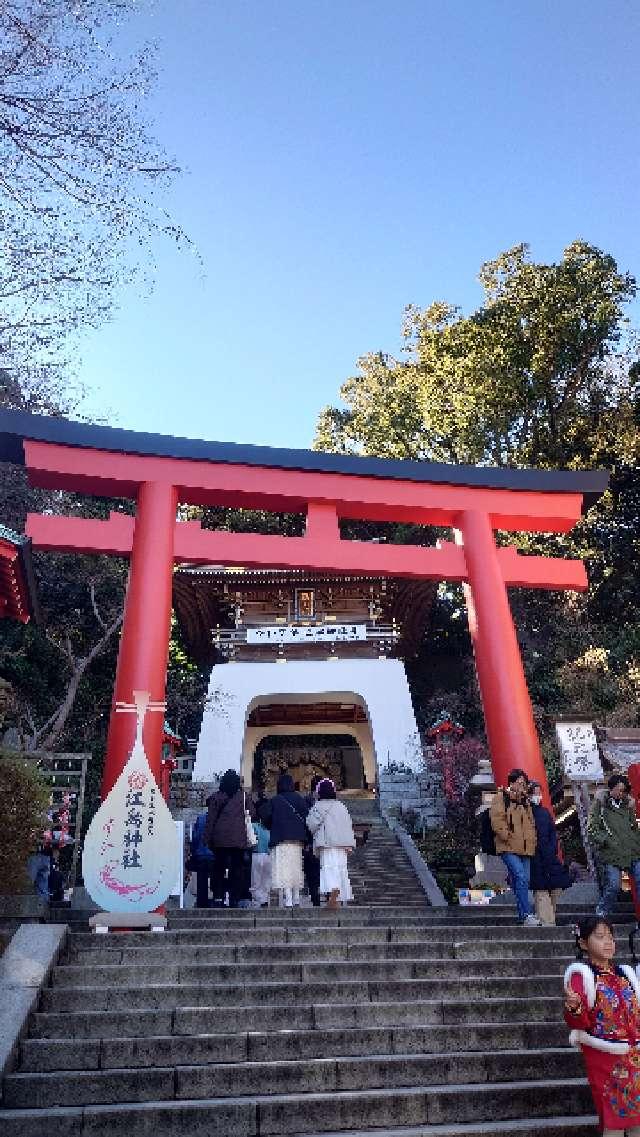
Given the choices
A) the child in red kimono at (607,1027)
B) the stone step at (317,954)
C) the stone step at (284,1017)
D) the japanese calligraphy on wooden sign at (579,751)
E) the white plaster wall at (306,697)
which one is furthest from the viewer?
the white plaster wall at (306,697)

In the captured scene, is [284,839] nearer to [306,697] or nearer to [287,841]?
[287,841]

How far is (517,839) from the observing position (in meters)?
6.38

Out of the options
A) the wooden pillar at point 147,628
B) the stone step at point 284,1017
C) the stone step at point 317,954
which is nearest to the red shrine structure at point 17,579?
the wooden pillar at point 147,628

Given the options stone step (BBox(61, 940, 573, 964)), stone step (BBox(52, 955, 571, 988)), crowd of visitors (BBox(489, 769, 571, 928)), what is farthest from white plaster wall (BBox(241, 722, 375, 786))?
stone step (BBox(52, 955, 571, 988))

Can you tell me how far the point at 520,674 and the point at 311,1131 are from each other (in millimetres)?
5841

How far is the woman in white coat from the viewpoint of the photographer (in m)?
7.48

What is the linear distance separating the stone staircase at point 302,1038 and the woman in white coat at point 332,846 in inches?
69.1

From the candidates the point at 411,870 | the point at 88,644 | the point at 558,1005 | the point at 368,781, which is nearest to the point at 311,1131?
the point at 558,1005

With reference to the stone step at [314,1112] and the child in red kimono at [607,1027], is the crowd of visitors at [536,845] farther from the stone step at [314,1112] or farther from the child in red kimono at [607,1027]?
the child in red kimono at [607,1027]

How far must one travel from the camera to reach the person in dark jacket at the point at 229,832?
7.21 meters

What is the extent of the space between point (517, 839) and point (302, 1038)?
288 centimetres

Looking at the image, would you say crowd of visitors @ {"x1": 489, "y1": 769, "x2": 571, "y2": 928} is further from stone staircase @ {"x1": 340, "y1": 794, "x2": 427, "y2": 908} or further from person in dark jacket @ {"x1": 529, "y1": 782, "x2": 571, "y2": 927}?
stone staircase @ {"x1": 340, "y1": 794, "x2": 427, "y2": 908}

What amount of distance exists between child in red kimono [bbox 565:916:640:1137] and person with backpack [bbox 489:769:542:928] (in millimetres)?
2759

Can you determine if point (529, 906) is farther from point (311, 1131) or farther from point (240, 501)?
point (240, 501)
